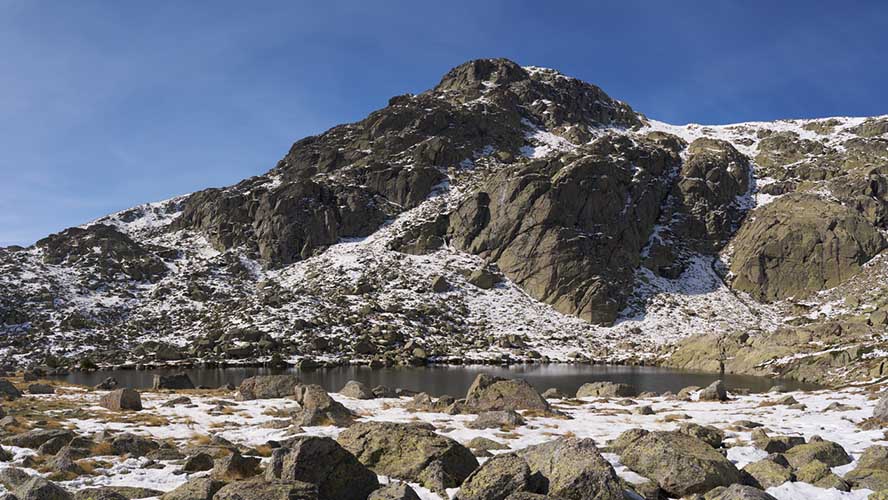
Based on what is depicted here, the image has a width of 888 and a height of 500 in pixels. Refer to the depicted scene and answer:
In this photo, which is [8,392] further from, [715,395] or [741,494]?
[715,395]

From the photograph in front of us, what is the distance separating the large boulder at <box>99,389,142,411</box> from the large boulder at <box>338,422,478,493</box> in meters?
17.5

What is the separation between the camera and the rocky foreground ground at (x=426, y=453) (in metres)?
13.3

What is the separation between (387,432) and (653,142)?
17664 centimetres

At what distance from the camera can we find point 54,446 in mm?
17516

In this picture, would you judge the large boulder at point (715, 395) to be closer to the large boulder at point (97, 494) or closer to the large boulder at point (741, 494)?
the large boulder at point (741, 494)

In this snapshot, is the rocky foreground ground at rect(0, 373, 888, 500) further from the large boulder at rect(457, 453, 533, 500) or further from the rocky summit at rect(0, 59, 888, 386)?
the rocky summit at rect(0, 59, 888, 386)

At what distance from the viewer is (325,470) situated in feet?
44.5

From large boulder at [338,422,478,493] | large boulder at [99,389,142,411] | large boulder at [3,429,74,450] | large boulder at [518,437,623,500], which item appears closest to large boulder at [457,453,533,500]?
large boulder at [518,437,623,500]

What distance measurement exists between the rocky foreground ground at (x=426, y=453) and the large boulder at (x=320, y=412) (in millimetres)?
86

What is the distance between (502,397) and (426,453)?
15.9 metres

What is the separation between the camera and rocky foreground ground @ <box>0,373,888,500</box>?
13.3 m

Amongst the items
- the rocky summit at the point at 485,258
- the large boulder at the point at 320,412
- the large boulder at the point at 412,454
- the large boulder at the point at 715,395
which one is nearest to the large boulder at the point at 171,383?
the large boulder at the point at 320,412

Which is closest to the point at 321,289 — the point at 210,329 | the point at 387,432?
the point at 210,329

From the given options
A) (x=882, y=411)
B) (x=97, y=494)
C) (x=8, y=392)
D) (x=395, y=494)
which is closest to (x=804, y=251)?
(x=882, y=411)
